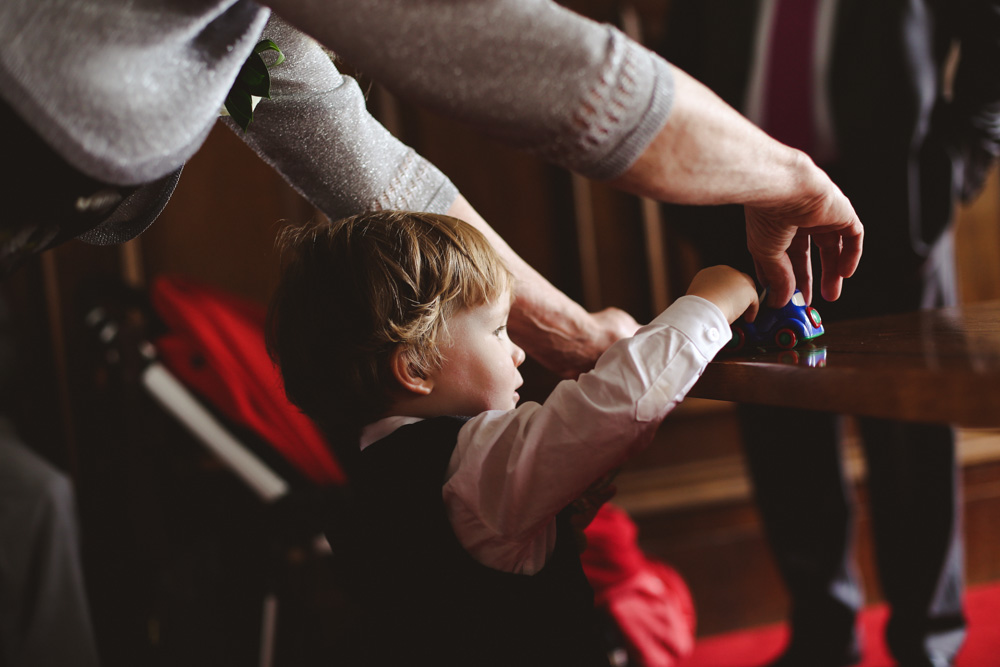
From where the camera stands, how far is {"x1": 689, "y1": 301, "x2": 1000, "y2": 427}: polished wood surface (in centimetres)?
40

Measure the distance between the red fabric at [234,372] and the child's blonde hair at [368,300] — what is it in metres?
0.68

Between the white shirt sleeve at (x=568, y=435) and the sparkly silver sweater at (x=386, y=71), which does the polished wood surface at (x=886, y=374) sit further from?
the sparkly silver sweater at (x=386, y=71)

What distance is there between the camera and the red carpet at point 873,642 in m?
1.53

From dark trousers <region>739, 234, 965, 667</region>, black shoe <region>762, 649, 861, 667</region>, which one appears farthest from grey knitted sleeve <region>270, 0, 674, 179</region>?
black shoe <region>762, 649, 861, 667</region>

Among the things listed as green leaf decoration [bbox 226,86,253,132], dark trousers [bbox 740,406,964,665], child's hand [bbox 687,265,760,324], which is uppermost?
green leaf decoration [bbox 226,86,253,132]

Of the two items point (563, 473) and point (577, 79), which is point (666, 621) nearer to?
point (563, 473)

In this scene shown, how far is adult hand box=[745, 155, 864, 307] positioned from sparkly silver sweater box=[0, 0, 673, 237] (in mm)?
167

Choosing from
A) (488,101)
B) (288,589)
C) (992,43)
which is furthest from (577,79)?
(288,589)

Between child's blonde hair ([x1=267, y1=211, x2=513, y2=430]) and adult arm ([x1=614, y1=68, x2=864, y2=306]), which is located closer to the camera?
adult arm ([x1=614, y1=68, x2=864, y2=306])

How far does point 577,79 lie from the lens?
478 millimetres

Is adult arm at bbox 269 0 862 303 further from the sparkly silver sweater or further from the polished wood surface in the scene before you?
the polished wood surface

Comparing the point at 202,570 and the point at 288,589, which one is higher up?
the point at 202,570

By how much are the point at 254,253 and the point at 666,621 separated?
123 centimetres

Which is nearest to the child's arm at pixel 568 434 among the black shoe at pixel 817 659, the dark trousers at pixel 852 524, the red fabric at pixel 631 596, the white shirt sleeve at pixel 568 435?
the white shirt sleeve at pixel 568 435
